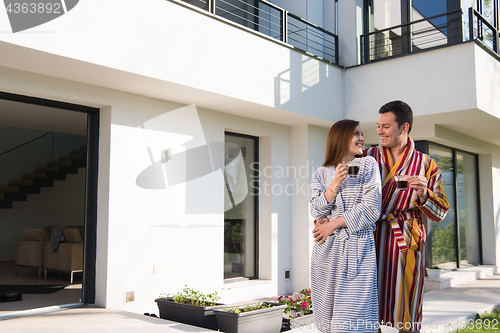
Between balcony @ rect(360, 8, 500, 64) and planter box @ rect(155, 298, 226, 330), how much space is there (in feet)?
15.5

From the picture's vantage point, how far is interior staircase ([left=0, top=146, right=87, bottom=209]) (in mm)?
10789

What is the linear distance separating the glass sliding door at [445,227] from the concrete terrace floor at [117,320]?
2.28 meters

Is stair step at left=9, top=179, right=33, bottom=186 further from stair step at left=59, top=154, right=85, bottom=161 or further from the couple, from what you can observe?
the couple

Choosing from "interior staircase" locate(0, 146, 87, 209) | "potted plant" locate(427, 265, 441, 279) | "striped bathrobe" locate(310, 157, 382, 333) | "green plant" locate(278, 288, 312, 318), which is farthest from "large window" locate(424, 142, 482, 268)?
"interior staircase" locate(0, 146, 87, 209)

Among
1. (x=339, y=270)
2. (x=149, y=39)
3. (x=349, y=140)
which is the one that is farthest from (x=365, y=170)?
(x=149, y=39)

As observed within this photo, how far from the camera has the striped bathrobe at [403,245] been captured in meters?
2.20

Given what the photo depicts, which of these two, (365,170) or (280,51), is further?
(280,51)

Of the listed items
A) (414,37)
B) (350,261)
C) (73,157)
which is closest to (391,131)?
(350,261)

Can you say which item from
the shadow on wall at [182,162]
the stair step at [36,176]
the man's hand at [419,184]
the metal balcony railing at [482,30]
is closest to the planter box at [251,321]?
the shadow on wall at [182,162]

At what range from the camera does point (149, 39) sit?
15.5 ft

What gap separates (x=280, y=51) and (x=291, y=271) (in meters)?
3.50

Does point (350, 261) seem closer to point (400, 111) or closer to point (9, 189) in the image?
point (400, 111)

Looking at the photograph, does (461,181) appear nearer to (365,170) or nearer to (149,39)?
(149,39)

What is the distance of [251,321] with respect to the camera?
→ 421 cm
